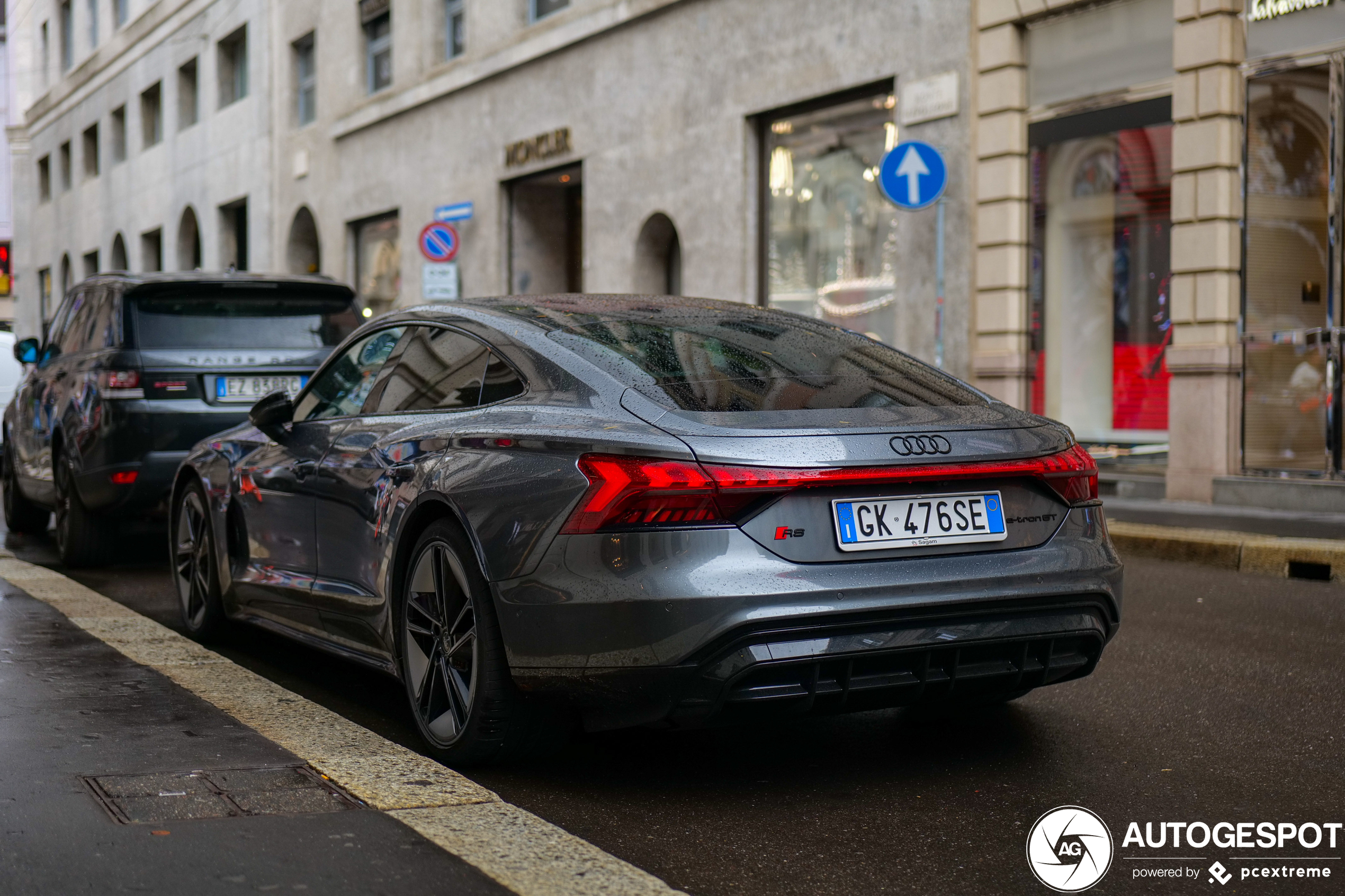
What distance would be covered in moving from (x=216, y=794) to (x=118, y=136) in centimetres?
4003

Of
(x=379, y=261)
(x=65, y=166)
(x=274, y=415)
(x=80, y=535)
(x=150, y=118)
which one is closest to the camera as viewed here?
(x=274, y=415)

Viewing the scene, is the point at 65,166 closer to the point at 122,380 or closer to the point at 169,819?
the point at 122,380

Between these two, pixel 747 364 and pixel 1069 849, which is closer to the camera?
pixel 1069 849

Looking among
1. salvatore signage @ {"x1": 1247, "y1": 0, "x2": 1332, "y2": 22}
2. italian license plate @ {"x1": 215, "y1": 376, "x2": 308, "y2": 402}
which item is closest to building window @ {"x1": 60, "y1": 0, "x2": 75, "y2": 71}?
salvatore signage @ {"x1": 1247, "y1": 0, "x2": 1332, "y2": 22}

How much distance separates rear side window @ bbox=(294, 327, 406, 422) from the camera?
5309mm

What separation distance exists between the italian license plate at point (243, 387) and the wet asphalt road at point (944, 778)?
2.83 metres

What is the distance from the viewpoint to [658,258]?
19906 mm

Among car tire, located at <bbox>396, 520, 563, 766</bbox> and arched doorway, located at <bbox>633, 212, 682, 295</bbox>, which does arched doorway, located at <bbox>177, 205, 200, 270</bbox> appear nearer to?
arched doorway, located at <bbox>633, 212, 682, 295</bbox>

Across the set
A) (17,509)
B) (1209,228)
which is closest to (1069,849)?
(17,509)

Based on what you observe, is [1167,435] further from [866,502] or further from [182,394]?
[866,502]

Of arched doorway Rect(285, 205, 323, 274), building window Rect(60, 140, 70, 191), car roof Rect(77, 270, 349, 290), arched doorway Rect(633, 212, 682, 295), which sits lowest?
car roof Rect(77, 270, 349, 290)

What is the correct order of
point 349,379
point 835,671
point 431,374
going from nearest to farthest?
point 835,671, point 431,374, point 349,379

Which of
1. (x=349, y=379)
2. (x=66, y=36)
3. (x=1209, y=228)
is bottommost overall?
(x=349, y=379)

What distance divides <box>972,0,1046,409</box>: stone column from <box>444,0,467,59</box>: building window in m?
11.0
